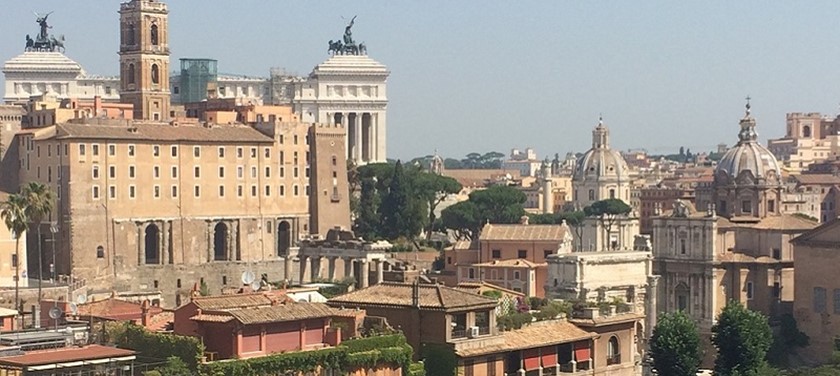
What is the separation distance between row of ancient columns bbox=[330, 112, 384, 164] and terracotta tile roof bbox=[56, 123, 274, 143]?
910 inches

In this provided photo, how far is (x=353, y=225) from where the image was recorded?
82.8 metres

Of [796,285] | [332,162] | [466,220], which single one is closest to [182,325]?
[796,285]

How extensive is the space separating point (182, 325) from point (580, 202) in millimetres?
83781

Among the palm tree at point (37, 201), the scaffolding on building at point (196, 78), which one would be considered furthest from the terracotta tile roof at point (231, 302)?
the scaffolding on building at point (196, 78)

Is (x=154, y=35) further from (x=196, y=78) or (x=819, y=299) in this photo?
(x=819, y=299)

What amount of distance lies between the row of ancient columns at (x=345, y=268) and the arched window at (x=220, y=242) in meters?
4.07

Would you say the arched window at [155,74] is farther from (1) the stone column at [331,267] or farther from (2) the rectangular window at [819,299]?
(2) the rectangular window at [819,299]

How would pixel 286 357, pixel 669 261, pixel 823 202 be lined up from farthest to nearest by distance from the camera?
pixel 823 202, pixel 669 261, pixel 286 357

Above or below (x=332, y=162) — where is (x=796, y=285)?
below

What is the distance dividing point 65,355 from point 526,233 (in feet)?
128

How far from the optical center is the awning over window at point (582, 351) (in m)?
41.0

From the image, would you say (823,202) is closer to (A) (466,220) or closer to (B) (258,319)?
(A) (466,220)

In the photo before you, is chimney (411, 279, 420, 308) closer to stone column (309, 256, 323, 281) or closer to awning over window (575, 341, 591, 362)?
awning over window (575, 341, 591, 362)

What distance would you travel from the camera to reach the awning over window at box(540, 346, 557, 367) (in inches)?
1564
